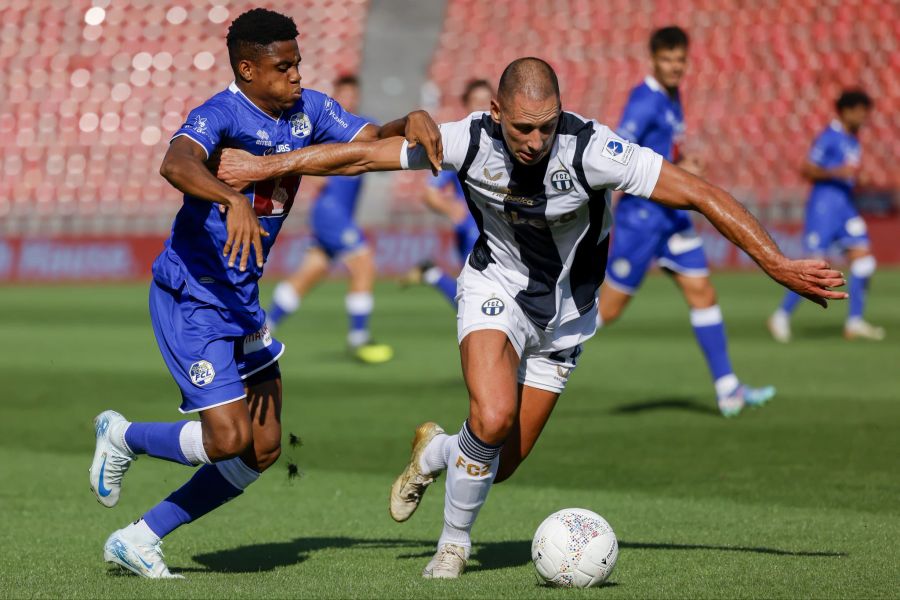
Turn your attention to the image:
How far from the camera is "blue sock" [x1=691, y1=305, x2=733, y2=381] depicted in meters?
8.93

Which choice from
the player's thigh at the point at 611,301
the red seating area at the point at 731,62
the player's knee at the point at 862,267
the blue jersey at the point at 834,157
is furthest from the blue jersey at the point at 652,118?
the red seating area at the point at 731,62

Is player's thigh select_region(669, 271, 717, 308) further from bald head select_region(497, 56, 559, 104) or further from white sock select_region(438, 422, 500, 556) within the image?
bald head select_region(497, 56, 559, 104)

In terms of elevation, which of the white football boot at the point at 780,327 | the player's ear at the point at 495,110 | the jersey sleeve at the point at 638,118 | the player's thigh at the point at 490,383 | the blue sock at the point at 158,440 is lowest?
the white football boot at the point at 780,327

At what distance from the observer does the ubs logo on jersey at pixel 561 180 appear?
483cm

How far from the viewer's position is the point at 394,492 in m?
5.39

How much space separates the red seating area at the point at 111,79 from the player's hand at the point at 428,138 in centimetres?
2051

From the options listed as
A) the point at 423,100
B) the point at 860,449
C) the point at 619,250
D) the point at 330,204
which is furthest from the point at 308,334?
the point at 423,100

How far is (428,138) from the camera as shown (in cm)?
476

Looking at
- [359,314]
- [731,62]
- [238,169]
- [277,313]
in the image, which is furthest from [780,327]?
[731,62]

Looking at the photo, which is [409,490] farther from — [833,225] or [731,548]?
[833,225]

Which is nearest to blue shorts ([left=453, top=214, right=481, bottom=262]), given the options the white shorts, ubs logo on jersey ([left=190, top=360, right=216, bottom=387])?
the white shorts

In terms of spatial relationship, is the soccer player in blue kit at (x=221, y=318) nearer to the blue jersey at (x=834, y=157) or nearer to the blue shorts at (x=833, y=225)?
the blue shorts at (x=833, y=225)

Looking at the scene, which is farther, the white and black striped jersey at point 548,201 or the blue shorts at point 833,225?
the blue shorts at point 833,225

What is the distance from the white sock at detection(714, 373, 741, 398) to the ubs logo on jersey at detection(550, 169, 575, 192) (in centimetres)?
443
